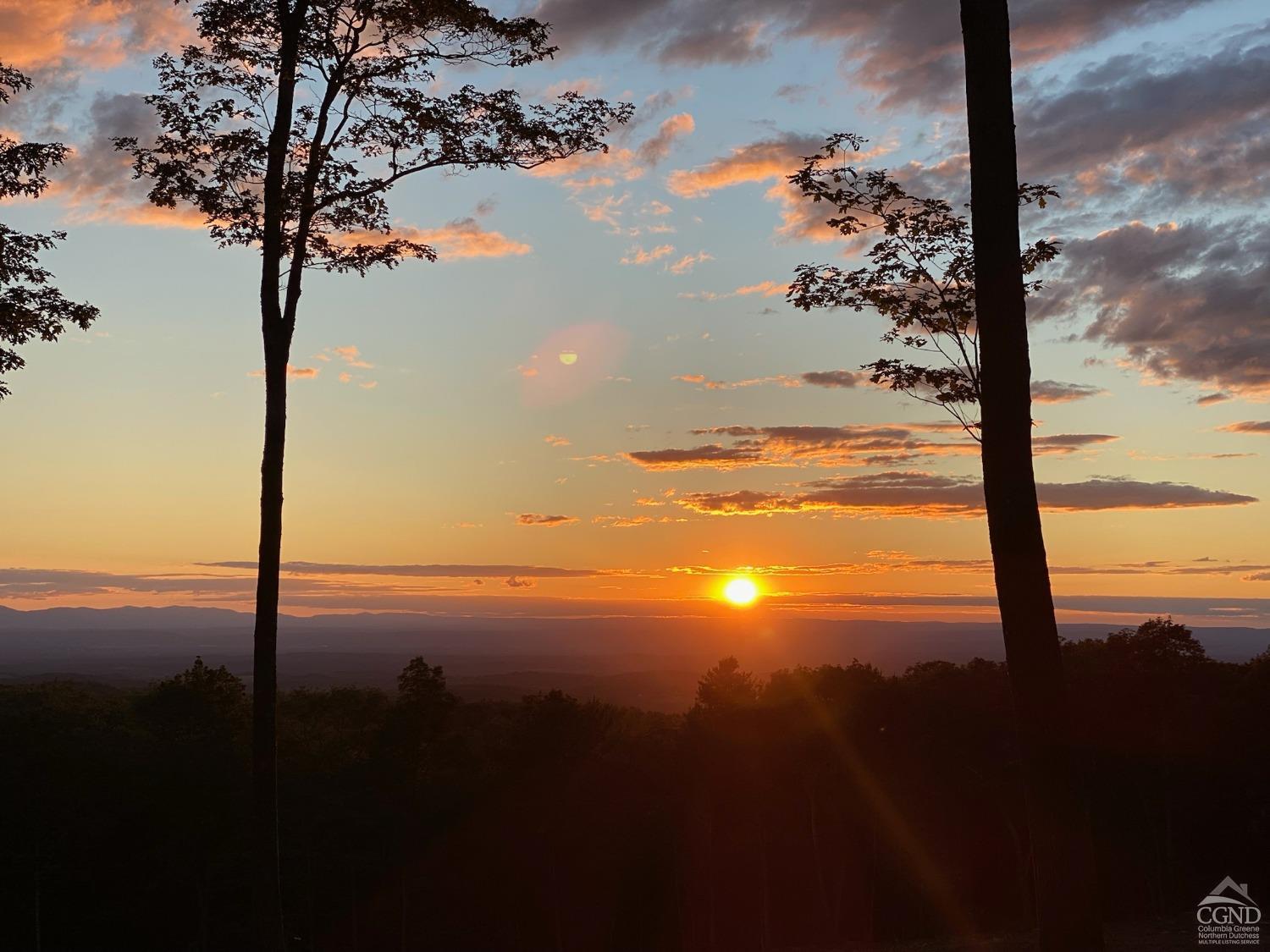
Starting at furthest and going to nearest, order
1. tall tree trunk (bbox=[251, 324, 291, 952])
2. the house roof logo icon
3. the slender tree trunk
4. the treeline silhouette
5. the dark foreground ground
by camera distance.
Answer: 1. the treeline silhouette
2. the house roof logo icon
3. the dark foreground ground
4. tall tree trunk (bbox=[251, 324, 291, 952])
5. the slender tree trunk

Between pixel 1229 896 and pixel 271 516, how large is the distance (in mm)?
30431

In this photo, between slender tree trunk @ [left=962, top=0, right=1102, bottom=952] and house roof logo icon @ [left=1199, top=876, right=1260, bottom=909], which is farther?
house roof logo icon @ [left=1199, top=876, right=1260, bottom=909]

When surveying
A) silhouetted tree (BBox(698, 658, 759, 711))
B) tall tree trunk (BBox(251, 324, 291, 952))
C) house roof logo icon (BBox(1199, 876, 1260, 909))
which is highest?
tall tree trunk (BBox(251, 324, 291, 952))

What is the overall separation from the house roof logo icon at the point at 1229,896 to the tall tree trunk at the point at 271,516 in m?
23.0

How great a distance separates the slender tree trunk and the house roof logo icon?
22986 mm

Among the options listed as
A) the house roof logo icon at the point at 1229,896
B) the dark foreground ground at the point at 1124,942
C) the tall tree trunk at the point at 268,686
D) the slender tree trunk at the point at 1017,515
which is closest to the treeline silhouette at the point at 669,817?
the house roof logo icon at the point at 1229,896

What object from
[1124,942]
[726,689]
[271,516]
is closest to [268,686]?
[271,516]

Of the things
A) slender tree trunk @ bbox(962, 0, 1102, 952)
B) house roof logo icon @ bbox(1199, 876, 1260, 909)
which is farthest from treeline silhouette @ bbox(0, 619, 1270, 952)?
slender tree trunk @ bbox(962, 0, 1102, 952)

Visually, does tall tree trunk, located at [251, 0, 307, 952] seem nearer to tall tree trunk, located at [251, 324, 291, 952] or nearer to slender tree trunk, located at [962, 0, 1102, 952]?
tall tree trunk, located at [251, 324, 291, 952]

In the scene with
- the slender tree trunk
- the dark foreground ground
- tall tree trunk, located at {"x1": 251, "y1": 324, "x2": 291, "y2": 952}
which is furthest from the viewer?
the dark foreground ground

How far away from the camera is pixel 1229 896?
30234 millimetres

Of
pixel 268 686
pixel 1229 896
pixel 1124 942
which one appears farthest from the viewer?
pixel 1229 896

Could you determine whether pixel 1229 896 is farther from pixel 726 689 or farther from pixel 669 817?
pixel 726 689

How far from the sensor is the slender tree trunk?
6422 millimetres
